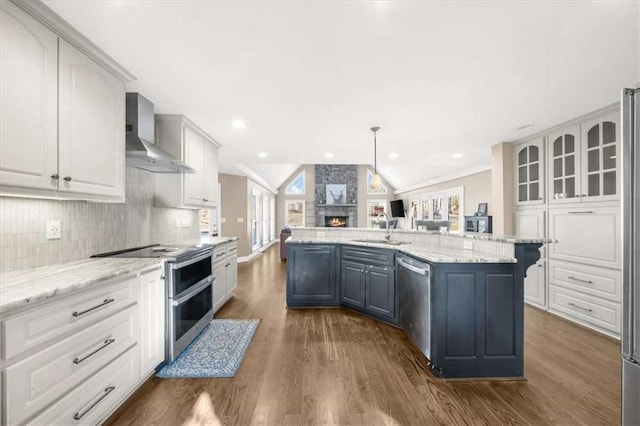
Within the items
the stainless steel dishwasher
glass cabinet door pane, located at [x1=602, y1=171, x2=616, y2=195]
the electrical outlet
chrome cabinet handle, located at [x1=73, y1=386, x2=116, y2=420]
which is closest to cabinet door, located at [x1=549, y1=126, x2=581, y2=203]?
glass cabinet door pane, located at [x1=602, y1=171, x2=616, y2=195]

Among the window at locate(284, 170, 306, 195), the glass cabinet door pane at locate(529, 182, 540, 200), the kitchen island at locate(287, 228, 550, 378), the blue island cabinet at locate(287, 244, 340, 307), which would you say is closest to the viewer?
the kitchen island at locate(287, 228, 550, 378)

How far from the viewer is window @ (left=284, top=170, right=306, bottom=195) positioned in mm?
10773

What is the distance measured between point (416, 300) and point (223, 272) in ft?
7.90

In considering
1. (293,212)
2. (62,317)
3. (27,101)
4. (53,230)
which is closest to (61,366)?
(62,317)

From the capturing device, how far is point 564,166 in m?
3.15

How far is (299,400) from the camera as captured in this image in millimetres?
1707

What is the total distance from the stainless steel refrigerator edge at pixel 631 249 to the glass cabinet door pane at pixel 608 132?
2.46 metres

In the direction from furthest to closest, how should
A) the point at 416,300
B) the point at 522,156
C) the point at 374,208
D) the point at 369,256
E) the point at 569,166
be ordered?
1. the point at 374,208
2. the point at 522,156
3. the point at 569,166
4. the point at 369,256
5. the point at 416,300

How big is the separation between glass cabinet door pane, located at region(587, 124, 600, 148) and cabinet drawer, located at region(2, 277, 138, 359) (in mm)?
4726

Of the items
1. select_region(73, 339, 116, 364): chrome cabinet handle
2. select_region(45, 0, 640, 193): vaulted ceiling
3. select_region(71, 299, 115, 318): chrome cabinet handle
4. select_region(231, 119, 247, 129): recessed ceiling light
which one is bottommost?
select_region(73, 339, 116, 364): chrome cabinet handle

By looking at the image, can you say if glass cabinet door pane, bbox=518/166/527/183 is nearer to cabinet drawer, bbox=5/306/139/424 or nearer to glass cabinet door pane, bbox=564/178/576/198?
glass cabinet door pane, bbox=564/178/576/198

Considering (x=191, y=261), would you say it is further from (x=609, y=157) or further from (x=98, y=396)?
(x=609, y=157)

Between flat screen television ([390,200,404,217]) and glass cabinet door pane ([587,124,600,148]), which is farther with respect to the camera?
flat screen television ([390,200,404,217])

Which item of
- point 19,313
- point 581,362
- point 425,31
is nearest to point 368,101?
point 425,31
